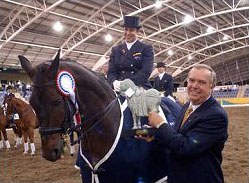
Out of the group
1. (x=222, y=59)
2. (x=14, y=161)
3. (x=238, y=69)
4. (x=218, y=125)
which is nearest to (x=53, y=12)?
(x=14, y=161)

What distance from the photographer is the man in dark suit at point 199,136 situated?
79.9 inches

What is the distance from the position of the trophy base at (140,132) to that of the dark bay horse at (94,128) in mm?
45

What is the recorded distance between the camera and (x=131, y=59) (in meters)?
3.29

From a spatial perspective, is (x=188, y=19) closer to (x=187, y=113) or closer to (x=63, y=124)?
(x=187, y=113)

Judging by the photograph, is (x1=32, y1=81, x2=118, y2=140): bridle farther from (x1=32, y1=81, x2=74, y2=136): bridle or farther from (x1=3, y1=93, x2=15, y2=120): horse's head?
(x1=3, y1=93, x2=15, y2=120): horse's head

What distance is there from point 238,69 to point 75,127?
50608mm

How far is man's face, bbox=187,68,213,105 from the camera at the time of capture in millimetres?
2128

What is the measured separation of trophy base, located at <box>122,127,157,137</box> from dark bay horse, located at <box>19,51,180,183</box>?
0.05 metres

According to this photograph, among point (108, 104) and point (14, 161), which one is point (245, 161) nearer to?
point (108, 104)

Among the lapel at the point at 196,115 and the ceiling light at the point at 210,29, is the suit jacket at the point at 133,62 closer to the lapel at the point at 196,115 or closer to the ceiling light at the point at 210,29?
the lapel at the point at 196,115

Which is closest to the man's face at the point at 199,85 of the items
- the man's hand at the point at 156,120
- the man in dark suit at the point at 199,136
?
the man in dark suit at the point at 199,136

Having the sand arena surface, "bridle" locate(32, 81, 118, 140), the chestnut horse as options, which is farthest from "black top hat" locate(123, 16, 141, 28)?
the chestnut horse

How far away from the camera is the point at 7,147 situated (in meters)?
10.5

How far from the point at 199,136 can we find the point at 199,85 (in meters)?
0.37
